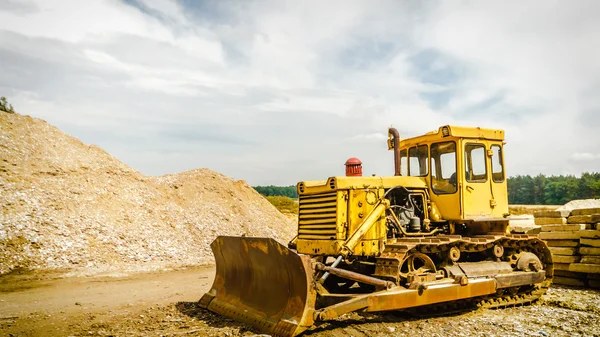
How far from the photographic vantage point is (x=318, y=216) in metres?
7.71

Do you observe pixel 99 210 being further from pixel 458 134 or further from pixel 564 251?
pixel 564 251

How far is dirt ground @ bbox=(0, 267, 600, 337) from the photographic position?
6551 mm

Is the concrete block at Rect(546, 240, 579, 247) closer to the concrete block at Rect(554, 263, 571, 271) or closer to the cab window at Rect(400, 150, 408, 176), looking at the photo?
the concrete block at Rect(554, 263, 571, 271)

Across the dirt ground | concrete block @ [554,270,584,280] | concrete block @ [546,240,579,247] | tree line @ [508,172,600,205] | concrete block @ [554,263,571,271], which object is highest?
tree line @ [508,172,600,205]

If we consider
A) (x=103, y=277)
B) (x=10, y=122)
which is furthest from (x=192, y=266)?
(x=10, y=122)

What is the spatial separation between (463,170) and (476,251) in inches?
59.5

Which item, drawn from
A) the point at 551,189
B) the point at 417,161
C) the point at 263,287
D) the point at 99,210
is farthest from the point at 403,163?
the point at 551,189

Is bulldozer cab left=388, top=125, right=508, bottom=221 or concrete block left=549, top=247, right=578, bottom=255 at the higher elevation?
bulldozer cab left=388, top=125, right=508, bottom=221

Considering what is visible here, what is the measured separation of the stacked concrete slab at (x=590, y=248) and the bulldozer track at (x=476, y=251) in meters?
1.56

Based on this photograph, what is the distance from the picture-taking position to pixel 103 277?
42.0ft

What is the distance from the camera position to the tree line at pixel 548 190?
76.8 metres

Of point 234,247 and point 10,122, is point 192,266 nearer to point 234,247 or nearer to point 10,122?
point 234,247

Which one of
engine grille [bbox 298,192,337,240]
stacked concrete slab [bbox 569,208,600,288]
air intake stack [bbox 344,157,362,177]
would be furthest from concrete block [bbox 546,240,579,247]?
engine grille [bbox 298,192,337,240]

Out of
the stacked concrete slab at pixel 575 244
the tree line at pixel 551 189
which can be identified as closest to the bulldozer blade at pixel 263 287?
the stacked concrete slab at pixel 575 244
